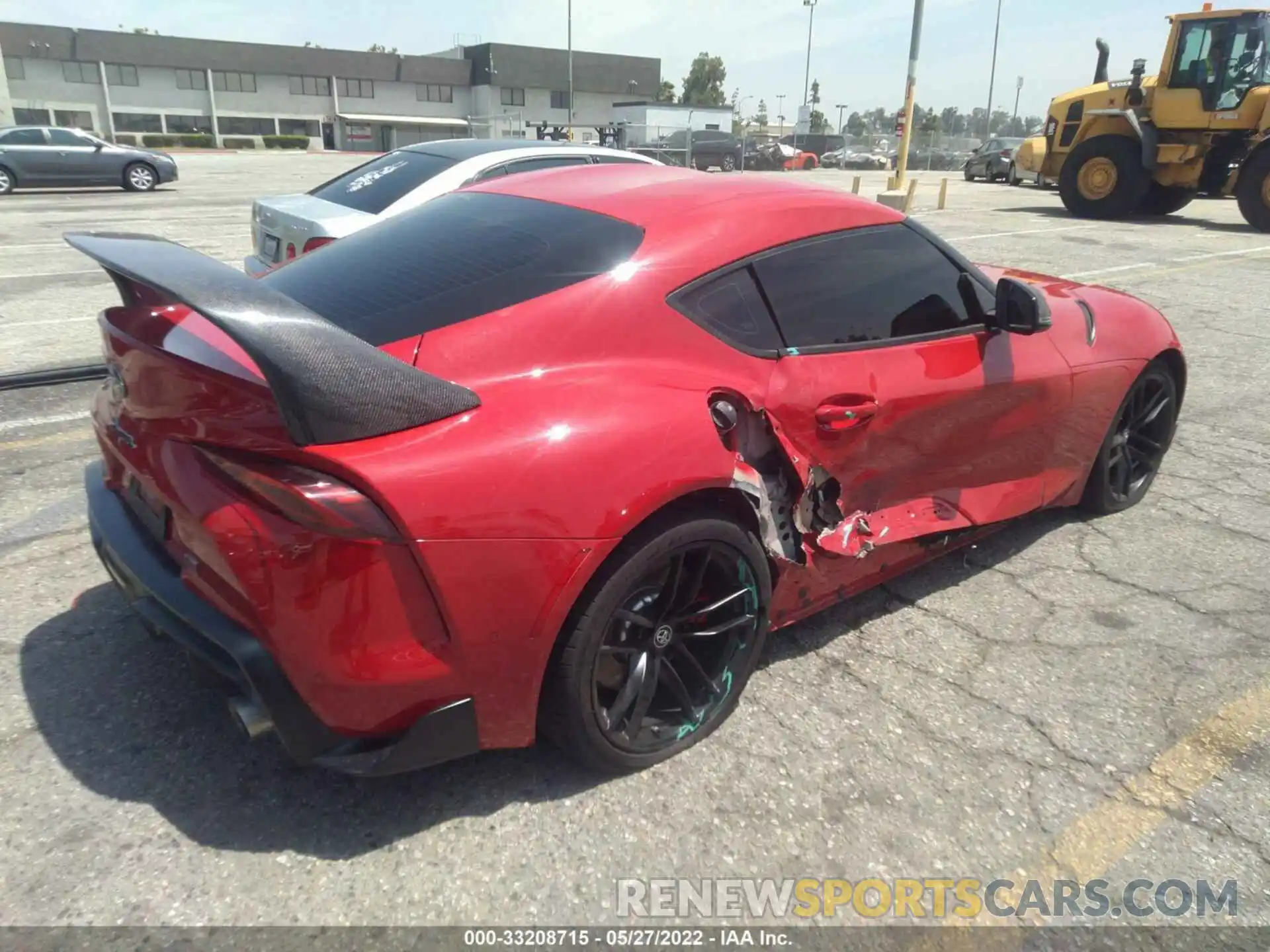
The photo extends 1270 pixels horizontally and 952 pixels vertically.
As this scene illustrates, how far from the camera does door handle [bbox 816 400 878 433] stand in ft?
8.59

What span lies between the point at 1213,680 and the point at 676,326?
2.13m

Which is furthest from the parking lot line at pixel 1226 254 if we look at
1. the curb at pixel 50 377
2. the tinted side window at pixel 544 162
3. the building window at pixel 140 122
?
the building window at pixel 140 122

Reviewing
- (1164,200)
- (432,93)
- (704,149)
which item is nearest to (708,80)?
(432,93)

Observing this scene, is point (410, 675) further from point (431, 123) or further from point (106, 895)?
point (431, 123)

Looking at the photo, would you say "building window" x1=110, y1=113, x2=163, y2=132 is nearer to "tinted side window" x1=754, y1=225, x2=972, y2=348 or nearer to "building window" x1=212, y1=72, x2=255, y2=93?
"building window" x1=212, y1=72, x2=255, y2=93

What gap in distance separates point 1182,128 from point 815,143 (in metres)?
35.0

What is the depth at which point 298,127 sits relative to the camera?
6788 cm

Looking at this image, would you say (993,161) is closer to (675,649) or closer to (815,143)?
(815,143)

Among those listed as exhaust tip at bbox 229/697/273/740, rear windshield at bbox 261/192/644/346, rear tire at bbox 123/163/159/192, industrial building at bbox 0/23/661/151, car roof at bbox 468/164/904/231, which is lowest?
exhaust tip at bbox 229/697/273/740

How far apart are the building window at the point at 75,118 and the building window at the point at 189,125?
4915 mm

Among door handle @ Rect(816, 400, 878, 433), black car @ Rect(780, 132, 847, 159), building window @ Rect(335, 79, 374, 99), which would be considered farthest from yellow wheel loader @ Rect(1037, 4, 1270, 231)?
building window @ Rect(335, 79, 374, 99)

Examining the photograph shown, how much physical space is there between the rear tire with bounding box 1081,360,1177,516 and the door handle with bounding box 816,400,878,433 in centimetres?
173

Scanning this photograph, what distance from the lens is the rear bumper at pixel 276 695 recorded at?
73.7 inches

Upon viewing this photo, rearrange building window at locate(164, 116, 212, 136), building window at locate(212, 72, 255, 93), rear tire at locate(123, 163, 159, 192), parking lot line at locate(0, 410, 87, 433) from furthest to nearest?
building window at locate(212, 72, 255, 93) → building window at locate(164, 116, 212, 136) → rear tire at locate(123, 163, 159, 192) → parking lot line at locate(0, 410, 87, 433)
